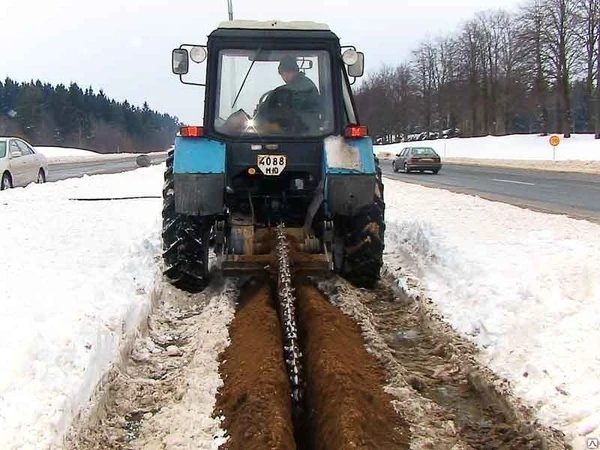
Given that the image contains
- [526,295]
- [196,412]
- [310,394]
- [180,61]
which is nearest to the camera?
[196,412]

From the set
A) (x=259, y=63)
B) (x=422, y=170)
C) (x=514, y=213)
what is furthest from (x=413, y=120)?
(x=259, y=63)

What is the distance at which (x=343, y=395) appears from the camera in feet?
11.7

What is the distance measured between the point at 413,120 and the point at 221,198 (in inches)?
3405

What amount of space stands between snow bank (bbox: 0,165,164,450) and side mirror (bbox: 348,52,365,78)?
2990 mm

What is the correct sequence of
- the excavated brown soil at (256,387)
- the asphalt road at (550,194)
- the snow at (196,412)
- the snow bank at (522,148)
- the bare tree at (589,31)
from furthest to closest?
1. the bare tree at (589,31)
2. the snow bank at (522,148)
3. the asphalt road at (550,194)
4. the snow at (196,412)
5. the excavated brown soil at (256,387)

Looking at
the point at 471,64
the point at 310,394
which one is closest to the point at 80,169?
the point at 310,394

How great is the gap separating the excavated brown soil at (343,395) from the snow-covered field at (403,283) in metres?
0.85

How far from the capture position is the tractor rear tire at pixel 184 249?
6.34 meters

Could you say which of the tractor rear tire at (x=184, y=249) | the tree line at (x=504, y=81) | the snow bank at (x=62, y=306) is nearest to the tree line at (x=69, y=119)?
the tree line at (x=504, y=81)

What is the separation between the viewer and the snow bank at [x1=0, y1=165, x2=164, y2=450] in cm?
321

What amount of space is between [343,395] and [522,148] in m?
50.8

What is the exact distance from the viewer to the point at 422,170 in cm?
3316

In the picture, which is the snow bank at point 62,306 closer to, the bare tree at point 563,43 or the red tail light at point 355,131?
the red tail light at point 355,131

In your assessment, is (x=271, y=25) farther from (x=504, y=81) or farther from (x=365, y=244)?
(x=504, y=81)
